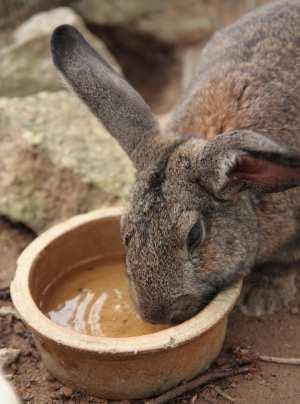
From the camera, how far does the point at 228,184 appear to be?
3.83 meters

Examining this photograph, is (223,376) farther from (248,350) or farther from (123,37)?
(123,37)

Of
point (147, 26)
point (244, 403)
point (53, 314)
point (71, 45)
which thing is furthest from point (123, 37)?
point (244, 403)

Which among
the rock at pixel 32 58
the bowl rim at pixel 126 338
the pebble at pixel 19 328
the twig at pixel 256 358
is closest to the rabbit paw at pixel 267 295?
the twig at pixel 256 358

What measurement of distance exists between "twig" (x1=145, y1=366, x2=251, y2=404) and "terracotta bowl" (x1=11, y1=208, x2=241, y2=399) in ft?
0.12

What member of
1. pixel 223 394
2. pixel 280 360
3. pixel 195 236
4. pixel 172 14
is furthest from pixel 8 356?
pixel 172 14

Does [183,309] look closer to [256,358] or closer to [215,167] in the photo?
Result: [256,358]

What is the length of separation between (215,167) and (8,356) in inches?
72.2

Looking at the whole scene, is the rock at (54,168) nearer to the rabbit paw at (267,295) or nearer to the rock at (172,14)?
the rabbit paw at (267,295)

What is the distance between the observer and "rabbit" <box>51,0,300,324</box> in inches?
148

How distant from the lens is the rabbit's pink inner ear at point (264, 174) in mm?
3625

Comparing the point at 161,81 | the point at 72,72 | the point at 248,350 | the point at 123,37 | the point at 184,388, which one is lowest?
the point at 161,81

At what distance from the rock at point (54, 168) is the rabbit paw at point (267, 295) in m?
1.29

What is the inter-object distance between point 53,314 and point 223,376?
115cm

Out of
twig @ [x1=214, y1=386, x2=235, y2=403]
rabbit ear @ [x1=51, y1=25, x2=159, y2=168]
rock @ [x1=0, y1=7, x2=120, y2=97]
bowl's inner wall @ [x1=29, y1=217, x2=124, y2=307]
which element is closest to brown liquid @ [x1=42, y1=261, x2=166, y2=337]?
bowl's inner wall @ [x1=29, y1=217, x2=124, y2=307]
